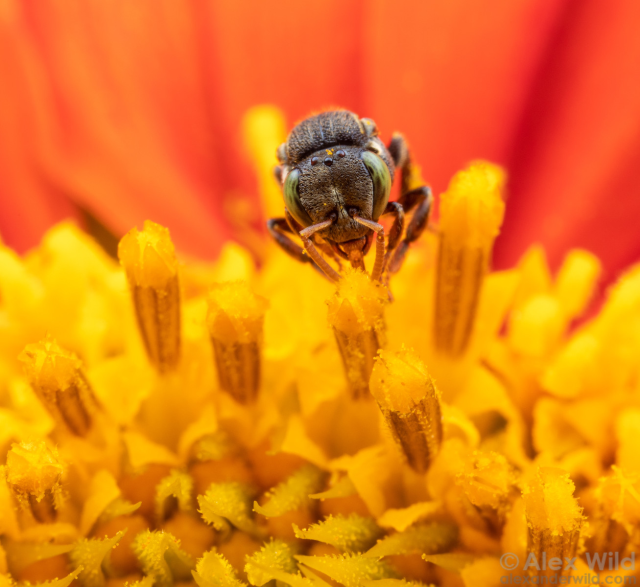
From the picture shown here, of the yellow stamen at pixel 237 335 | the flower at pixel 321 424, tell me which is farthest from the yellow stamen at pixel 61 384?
the yellow stamen at pixel 237 335

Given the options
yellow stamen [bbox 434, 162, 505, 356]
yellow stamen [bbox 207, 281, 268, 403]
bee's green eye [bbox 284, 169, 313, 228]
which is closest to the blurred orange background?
yellow stamen [bbox 434, 162, 505, 356]

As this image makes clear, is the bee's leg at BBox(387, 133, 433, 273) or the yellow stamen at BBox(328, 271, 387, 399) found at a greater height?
the bee's leg at BBox(387, 133, 433, 273)

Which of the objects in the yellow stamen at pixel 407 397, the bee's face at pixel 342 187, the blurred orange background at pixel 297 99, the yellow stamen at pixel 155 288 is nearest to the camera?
the bee's face at pixel 342 187

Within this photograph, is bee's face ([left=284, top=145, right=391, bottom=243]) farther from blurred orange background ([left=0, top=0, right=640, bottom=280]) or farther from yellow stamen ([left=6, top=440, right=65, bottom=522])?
blurred orange background ([left=0, top=0, right=640, bottom=280])

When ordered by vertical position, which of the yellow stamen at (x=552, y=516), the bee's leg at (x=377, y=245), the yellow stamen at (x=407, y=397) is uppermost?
the bee's leg at (x=377, y=245)

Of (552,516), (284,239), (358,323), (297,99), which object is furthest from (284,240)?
(297,99)

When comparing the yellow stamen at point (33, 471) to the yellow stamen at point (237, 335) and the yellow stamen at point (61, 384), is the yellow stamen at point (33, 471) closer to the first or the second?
the yellow stamen at point (61, 384)

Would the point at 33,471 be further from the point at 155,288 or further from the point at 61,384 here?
the point at 155,288
